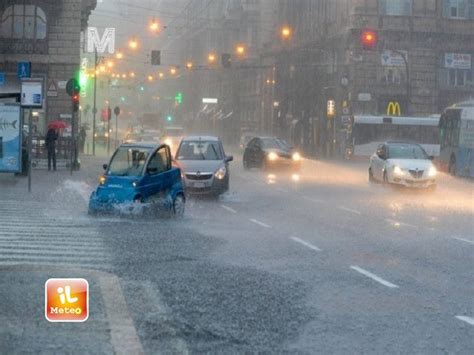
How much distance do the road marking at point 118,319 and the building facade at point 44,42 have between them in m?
42.9

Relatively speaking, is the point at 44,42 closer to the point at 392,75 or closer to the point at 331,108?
the point at 331,108

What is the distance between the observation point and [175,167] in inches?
1025

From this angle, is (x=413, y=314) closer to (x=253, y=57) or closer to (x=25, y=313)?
(x=25, y=313)

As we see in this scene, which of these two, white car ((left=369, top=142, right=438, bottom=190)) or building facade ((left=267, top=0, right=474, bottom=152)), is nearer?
white car ((left=369, top=142, right=438, bottom=190))

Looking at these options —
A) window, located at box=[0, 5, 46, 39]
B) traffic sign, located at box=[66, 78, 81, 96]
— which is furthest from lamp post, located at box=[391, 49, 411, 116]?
traffic sign, located at box=[66, 78, 81, 96]

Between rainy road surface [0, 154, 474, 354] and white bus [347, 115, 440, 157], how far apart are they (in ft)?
119

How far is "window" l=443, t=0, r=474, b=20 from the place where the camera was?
76.1 metres

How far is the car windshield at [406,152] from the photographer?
39.3 metres

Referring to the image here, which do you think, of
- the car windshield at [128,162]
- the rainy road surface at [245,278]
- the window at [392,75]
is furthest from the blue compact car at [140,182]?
the window at [392,75]

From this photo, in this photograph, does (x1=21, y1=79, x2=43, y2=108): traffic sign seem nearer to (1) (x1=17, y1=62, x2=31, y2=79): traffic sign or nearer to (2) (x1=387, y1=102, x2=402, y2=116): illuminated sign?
(1) (x1=17, y1=62, x2=31, y2=79): traffic sign

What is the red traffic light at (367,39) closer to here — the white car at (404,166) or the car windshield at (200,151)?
the white car at (404,166)

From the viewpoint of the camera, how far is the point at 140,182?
24.5 metres

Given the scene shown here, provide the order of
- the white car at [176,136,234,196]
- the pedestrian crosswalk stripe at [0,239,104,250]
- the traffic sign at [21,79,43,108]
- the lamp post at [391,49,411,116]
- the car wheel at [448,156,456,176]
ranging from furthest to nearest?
the lamp post at [391,49,411,116] < the car wheel at [448,156,456,176] < the white car at [176,136,234,196] < the traffic sign at [21,79,43,108] < the pedestrian crosswalk stripe at [0,239,104,250]

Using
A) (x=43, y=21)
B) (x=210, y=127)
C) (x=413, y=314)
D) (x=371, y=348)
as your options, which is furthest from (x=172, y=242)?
(x=210, y=127)
